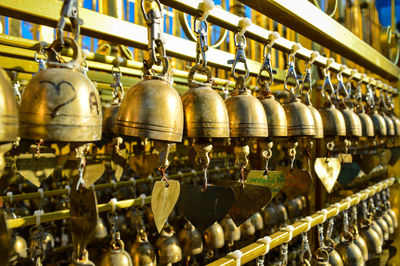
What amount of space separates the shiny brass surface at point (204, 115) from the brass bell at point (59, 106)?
0.84 feet

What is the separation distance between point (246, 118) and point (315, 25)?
2.07 ft

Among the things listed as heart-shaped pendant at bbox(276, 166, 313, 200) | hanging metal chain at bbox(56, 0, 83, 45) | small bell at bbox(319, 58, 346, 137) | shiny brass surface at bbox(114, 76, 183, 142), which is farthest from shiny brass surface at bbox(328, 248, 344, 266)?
hanging metal chain at bbox(56, 0, 83, 45)

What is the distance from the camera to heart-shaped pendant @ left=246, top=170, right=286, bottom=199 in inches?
42.8

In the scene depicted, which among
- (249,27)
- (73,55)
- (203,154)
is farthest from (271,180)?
(73,55)

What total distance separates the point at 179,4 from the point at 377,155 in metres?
2.00

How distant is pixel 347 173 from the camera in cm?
174

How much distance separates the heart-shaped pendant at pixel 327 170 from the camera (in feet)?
4.61

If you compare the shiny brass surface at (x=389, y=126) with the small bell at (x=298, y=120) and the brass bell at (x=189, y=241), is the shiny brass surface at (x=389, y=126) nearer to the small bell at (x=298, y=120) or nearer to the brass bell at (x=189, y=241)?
the small bell at (x=298, y=120)

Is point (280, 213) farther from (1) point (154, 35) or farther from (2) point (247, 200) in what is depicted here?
(1) point (154, 35)

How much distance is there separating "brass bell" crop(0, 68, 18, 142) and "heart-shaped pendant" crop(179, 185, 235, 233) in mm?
540

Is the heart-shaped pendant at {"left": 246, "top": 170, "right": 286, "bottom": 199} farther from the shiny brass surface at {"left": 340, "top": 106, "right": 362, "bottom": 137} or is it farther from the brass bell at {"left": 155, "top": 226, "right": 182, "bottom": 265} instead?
the brass bell at {"left": 155, "top": 226, "right": 182, "bottom": 265}

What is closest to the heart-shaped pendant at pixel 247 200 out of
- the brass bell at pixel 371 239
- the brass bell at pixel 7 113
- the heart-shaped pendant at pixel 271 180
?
the heart-shaped pendant at pixel 271 180

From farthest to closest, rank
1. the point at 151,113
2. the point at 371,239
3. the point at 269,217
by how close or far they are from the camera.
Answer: the point at 269,217, the point at 371,239, the point at 151,113

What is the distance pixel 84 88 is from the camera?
0.57 metres
